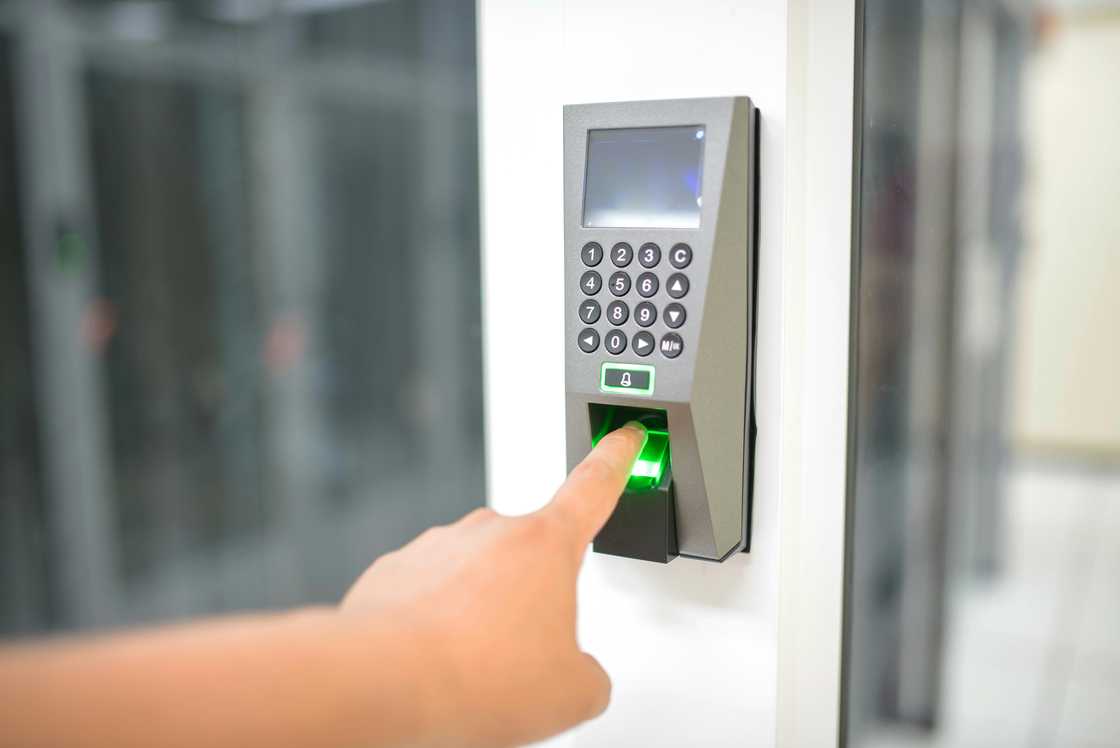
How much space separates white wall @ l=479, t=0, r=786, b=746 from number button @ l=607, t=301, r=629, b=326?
0.30ft

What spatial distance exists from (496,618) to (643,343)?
0.62ft

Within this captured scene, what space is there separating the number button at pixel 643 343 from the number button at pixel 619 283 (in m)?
0.03

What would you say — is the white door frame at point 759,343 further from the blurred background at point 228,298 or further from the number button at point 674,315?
the blurred background at point 228,298

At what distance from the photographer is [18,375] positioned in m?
2.39

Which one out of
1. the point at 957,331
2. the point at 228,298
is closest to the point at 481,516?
the point at 957,331

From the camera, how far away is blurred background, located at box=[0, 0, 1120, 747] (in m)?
0.66

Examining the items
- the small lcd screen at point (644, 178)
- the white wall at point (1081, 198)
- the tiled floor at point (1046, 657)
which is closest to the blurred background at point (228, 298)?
the tiled floor at point (1046, 657)

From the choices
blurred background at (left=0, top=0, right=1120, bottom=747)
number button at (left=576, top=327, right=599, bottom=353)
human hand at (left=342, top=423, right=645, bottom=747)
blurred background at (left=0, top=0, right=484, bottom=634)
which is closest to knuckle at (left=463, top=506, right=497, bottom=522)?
human hand at (left=342, top=423, right=645, bottom=747)

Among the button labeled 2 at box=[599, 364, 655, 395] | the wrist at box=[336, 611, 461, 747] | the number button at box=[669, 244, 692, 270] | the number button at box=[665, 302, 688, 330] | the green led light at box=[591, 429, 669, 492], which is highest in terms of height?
the number button at box=[669, 244, 692, 270]

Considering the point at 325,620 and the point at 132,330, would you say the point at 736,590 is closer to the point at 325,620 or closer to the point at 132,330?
the point at 325,620

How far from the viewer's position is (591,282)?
55cm

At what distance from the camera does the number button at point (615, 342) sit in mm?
529

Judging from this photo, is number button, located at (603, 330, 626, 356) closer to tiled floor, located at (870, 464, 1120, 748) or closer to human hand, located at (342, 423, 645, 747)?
human hand, located at (342, 423, 645, 747)

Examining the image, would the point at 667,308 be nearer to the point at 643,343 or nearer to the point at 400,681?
the point at 643,343
